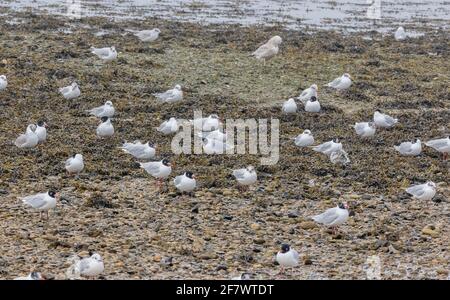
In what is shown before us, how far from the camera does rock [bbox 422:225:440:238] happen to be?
10004mm

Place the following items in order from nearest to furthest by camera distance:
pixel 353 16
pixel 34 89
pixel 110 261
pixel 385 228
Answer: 1. pixel 110 261
2. pixel 385 228
3. pixel 34 89
4. pixel 353 16

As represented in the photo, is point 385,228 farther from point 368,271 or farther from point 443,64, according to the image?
point 443,64

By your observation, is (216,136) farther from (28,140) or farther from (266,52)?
(266,52)

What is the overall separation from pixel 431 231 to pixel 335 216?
1.12 meters

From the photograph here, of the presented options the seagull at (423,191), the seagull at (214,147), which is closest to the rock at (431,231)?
the seagull at (423,191)

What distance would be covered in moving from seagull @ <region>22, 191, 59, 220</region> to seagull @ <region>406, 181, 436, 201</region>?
4.45 metres

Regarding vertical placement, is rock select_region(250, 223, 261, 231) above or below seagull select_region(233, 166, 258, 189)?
below

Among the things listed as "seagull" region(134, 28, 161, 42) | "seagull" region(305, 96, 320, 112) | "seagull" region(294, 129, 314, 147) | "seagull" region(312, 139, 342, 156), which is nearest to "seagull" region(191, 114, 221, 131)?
"seagull" region(294, 129, 314, 147)

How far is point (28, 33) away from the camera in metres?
21.5

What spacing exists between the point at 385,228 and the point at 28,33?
538 inches

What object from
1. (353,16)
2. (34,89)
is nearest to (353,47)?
(353,16)

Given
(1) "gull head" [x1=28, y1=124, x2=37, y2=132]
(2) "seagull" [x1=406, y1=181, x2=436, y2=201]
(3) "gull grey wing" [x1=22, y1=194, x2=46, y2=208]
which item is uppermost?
(1) "gull head" [x1=28, y1=124, x2=37, y2=132]

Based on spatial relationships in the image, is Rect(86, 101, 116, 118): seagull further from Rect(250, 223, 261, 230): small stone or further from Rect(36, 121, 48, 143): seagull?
Rect(250, 223, 261, 230): small stone

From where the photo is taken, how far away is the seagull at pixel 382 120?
1427 cm
